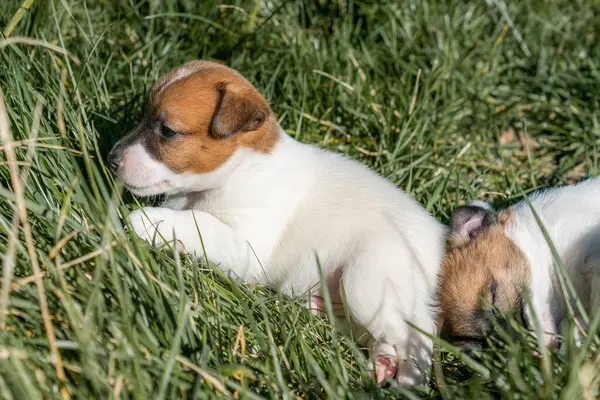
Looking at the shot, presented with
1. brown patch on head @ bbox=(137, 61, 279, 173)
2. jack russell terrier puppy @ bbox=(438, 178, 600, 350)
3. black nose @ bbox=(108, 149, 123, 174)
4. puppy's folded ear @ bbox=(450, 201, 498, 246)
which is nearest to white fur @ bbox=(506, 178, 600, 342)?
jack russell terrier puppy @ bbox=(438, 178, 600, 350)

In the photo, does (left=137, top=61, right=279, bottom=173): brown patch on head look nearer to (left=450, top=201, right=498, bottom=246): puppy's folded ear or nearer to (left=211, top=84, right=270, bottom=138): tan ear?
(left=211, top=84, right=270, bottom=138): tan ear

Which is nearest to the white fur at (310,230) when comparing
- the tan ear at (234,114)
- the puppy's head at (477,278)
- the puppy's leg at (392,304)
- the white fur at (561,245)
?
the puppy's leg at (392,304)

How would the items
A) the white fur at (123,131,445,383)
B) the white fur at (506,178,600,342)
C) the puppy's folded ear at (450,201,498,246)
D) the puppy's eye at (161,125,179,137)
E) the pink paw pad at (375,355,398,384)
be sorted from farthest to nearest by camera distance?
1. the puppy's folded ear at (450,201,498,246)
2. the puppy's eye at (161,125,179,137)
3. the white fur at (506,178,600,342)
4. the white fur at (123,131,445,383)
5. the pink paw pad at (375,355,398,384)

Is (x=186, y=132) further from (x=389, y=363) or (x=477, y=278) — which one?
(x=477, y=278)

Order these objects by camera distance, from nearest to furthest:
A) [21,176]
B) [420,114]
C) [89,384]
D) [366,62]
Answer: [89,384] → [21,176] → [420,114] → [366,62]

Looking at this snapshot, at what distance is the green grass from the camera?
2725mm

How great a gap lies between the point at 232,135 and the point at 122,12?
241cm

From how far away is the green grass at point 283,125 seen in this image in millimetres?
2725

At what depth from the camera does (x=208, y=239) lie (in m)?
4.00

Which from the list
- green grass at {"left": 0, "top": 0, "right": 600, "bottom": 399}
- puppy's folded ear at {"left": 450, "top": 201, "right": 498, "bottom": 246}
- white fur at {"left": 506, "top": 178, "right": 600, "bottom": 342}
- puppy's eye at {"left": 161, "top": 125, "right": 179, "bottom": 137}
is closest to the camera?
green grass at {"left": 0, "top": 0, "right": 600, "bottom": 399}

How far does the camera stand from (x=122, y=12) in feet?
18.9

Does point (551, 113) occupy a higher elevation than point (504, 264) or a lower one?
higher

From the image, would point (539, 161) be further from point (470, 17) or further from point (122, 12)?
point (122, 12)

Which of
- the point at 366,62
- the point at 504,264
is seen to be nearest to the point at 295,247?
the point at 504,264
